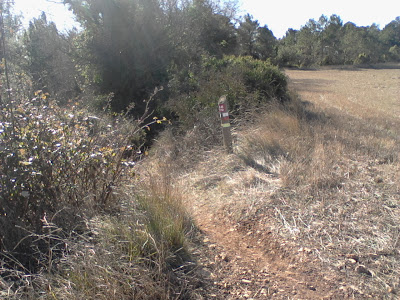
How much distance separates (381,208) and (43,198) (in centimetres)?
352

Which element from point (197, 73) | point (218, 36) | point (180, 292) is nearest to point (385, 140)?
point (180, 292)

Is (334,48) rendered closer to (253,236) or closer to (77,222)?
(253,236)

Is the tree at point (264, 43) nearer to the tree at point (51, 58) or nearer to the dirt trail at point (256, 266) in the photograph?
the tree at point (51, 58)

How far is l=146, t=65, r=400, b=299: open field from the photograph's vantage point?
10.2ft

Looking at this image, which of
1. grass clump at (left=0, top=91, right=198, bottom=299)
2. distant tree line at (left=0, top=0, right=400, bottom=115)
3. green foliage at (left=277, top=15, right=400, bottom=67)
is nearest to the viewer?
grass clump at (left=0, top=91, right=198, bottom=299)

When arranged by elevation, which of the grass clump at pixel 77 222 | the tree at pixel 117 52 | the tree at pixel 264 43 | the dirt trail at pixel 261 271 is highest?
the tree at pixel 264 43

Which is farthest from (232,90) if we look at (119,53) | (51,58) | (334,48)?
(334,48)

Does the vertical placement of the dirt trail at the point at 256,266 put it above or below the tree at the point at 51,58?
below

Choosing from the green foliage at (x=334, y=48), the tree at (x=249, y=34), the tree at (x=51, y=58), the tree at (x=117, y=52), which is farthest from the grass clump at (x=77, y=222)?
the green foliage at (x=334, y=48)

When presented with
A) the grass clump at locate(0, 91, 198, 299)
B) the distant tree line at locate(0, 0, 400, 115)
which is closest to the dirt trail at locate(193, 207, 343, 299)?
the grass clump at locate(0, 91, 198, 299)

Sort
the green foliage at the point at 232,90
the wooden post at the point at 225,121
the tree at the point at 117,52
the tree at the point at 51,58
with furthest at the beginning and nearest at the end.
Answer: the tree at the point at 51,58
the tree at the point at 117,52
the green foliage at the point at 232,90
the wooden post at the point at 225,121

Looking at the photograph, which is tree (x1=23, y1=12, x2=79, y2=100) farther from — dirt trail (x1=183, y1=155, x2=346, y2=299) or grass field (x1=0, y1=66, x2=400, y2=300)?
dirt trail (x1=183, y1=155, x2=346, y2=299)

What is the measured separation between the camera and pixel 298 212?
4164 mm

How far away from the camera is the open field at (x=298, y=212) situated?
10.2 feet
